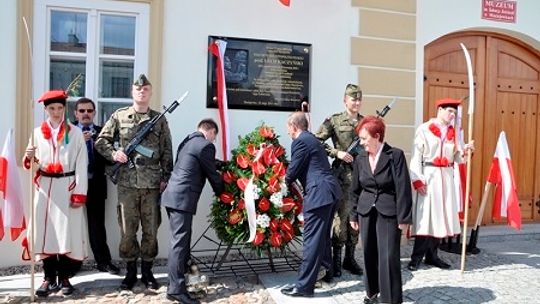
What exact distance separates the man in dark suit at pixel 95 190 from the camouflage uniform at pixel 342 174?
7.16ft

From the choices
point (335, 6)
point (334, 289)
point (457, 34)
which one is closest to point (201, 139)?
point (334, 289)

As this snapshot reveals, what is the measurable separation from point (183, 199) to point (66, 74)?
2.10 metres

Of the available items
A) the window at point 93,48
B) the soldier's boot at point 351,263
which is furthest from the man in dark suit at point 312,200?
the window at point 93,48

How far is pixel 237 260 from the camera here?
17.3ft

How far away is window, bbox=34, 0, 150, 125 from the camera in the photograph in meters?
4.91

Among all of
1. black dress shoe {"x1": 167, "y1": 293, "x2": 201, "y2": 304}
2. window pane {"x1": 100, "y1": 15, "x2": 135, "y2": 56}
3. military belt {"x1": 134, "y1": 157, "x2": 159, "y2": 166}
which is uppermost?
window pane {"x1": 100, "y1": 15, "x2": 135, "y2": 56}

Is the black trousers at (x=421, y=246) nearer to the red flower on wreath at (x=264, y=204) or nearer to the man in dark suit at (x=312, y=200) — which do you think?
the man in dark suit at (x=312, y=200)

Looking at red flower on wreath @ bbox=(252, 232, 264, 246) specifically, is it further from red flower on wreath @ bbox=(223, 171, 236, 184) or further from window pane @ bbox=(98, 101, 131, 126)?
window pane @ bbox=(98, 101, 131, 126)

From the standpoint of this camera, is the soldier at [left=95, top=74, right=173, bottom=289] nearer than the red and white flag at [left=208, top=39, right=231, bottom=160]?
Yes

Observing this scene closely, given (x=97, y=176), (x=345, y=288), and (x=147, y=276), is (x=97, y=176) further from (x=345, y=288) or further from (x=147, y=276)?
(x=345, y=288)

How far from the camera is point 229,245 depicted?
15.2ft

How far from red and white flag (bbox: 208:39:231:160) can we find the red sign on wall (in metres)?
3.68

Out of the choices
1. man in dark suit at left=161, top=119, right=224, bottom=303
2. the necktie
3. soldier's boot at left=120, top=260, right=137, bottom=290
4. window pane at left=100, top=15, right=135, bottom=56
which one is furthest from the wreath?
window pane at left=100, top=15, right=135, bottom=56

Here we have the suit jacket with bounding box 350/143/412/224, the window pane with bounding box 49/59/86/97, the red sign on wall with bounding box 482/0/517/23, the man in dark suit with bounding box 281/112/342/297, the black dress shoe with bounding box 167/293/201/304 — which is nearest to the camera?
the suit jacket with bounding box 350/143/412/224
